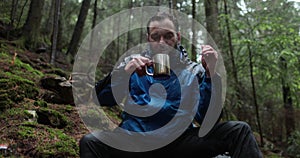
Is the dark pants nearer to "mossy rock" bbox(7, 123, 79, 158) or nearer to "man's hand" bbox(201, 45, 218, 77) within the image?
"man's hand" bbox(201, 45, 218, 77)

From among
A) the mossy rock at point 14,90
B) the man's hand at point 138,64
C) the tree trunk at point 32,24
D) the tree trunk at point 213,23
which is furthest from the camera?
the tree trunk at point 32,24

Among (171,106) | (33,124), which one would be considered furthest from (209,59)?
(33,124)

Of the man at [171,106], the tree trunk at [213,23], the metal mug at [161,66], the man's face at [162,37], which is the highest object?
the tree trunk at [213,23]

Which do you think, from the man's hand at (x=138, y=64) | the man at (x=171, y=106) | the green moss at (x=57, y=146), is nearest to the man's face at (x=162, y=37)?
the man at (x=171, y=106)

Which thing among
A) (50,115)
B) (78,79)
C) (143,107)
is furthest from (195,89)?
(78,79)

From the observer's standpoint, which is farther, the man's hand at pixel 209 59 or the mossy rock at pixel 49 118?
the mossy rock at pixel 49 118

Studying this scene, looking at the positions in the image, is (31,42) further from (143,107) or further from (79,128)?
(143,107)

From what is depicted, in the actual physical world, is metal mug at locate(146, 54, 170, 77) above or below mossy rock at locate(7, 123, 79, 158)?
above

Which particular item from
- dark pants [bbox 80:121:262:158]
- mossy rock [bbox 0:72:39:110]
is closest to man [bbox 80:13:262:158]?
dark pants [bbox 80:121:262:158]

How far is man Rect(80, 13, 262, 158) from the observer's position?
2285 mm

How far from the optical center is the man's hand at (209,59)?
2.27 m

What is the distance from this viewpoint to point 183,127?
8.03ft

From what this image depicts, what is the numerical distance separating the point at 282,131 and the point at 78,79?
949 centimetres

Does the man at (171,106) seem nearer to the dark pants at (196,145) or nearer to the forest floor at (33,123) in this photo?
the dark pants at (196,145)
